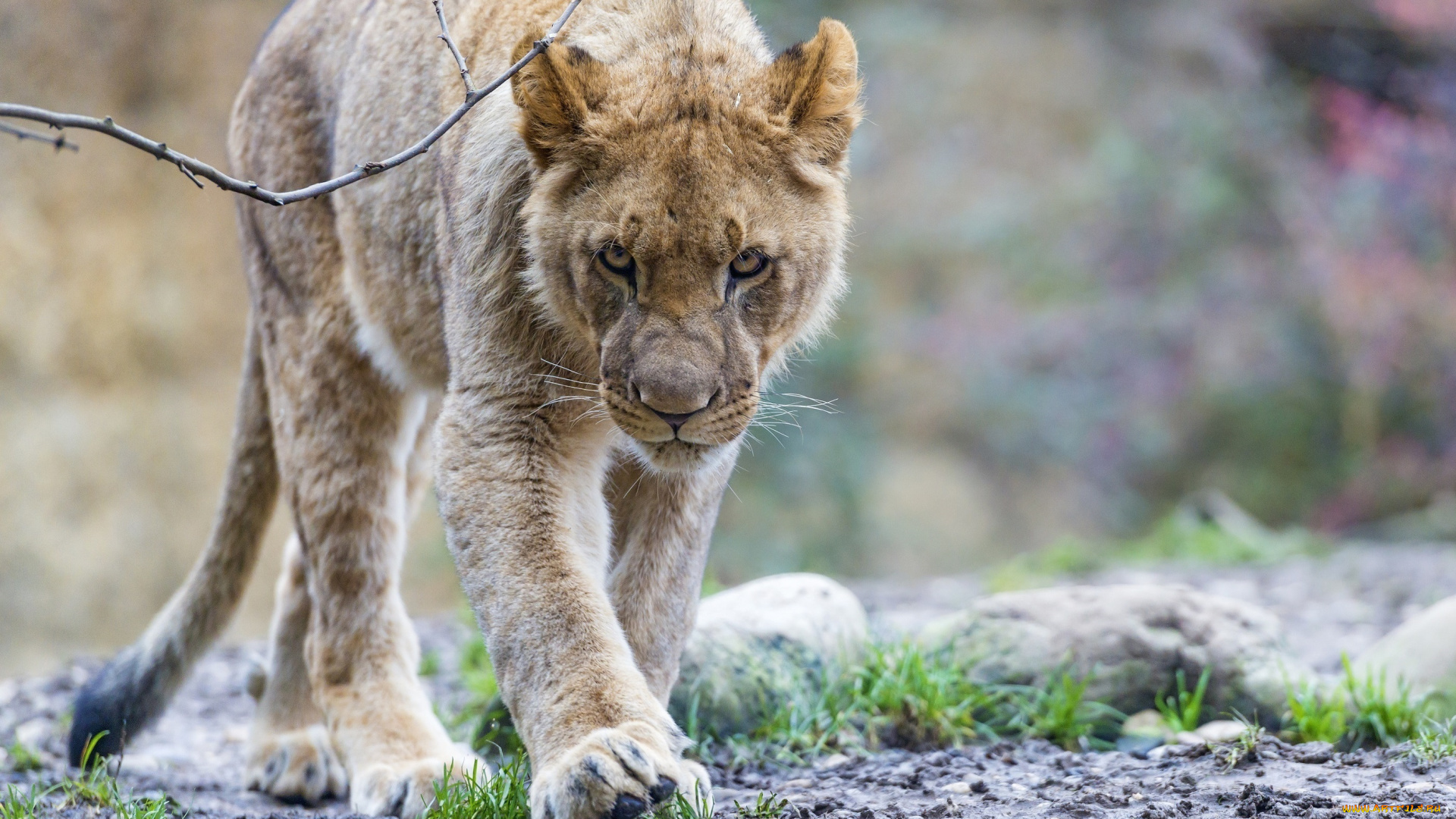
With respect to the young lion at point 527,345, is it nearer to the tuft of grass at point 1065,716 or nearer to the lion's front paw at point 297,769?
the lion's front paw at point 297,769

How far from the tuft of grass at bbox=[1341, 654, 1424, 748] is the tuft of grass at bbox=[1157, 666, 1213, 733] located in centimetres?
41

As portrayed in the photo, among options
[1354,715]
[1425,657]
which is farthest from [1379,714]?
[1425,657]

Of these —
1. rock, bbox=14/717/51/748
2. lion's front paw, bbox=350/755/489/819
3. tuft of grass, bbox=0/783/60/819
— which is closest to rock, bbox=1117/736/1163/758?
lion's front paw, bbox=350/755/489/819

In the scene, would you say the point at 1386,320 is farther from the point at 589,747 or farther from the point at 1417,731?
the point at 589,747

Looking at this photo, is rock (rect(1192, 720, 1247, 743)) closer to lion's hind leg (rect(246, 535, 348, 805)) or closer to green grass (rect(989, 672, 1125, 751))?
green grass (rect(989, 672, 1125, 751))

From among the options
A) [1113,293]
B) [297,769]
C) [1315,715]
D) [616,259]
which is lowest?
[297,769]

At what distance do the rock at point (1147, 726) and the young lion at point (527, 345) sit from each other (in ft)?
5.04

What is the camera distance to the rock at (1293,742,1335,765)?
11.3 feet

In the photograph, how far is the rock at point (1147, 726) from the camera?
13.1 ft

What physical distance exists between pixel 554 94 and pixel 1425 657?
3.23m

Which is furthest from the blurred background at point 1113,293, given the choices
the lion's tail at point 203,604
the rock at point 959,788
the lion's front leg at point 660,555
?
the rock at point 959,788

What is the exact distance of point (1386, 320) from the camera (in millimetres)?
11477

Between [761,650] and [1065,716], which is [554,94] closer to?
[761,650]

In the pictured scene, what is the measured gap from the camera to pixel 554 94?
3148 millimetres
